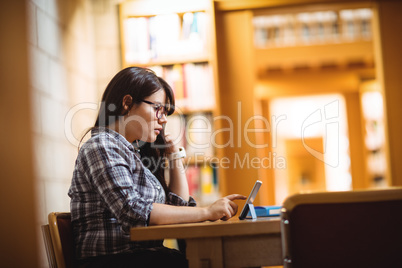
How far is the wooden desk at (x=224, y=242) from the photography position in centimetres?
135

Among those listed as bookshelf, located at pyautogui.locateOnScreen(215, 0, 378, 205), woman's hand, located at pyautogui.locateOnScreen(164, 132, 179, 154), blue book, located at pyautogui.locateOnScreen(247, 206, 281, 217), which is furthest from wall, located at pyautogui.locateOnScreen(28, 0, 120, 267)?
bookshelf, located at pyautogui.locateOnScreen(215, 0, 378, 205)

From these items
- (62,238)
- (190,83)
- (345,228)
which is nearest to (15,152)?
(62,238)

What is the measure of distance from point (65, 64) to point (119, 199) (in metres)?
1.82

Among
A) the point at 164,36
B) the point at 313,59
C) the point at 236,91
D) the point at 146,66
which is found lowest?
the point at 236,91

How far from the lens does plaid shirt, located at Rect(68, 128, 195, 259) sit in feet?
5.09

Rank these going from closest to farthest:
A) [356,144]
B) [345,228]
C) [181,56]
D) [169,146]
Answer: [345,228] → [169,146] → [181,56] → [356,144]

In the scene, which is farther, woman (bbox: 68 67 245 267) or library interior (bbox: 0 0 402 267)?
library interior (bbox: 0 0 402 267)

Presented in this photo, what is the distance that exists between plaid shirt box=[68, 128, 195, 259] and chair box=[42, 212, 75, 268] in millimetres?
34

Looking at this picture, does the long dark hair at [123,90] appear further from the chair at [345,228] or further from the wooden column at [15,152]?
the chair at [345,228]

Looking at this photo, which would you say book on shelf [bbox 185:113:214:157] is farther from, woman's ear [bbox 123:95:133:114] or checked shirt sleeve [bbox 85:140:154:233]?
checked shirt sleeve [bbox 85:140:154:233]

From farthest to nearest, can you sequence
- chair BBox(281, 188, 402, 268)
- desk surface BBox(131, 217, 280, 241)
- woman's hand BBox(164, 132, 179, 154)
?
1. woman's hand BBox(164, 132, 179, 154)
2. desk surface BBox(131, 217, 280, 241)
3. chair BBox(281, 188, 402, 268)

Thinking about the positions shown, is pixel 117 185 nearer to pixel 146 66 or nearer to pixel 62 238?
pixel 62 238

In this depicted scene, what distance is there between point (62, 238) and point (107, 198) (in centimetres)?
20

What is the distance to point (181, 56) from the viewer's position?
3629mm
